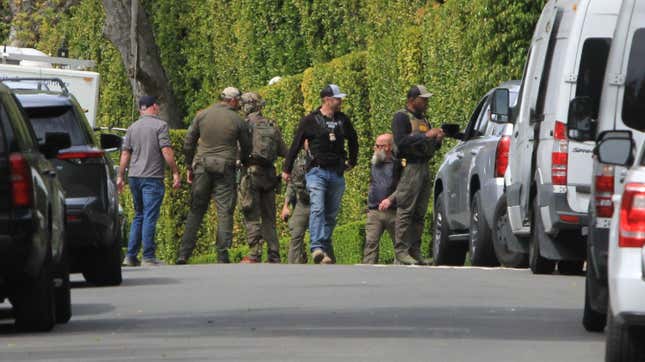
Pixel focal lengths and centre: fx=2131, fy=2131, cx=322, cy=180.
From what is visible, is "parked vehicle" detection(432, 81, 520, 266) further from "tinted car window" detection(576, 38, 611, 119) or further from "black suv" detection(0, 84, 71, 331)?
"black suv" detection(0, 84, 71, 331)

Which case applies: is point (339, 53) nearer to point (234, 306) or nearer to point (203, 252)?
point (203, 252)

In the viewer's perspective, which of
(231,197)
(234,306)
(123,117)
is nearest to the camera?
(234,306)

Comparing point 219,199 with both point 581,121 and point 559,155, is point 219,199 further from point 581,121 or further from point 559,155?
point 581,121

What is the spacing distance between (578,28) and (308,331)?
461 cm

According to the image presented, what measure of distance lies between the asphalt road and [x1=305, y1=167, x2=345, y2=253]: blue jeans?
4003 millimetres

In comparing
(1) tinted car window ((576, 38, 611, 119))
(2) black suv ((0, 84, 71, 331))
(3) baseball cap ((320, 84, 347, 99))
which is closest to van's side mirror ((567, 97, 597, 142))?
(1) tinted car window ((576, 38, 611, 119))

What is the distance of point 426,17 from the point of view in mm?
27000

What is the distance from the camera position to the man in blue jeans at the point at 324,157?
72.3 ft

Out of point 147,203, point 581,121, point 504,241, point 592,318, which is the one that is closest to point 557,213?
point 581,121

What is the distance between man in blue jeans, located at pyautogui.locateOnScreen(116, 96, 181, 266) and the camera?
22.1 meters

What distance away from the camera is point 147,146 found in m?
22.1

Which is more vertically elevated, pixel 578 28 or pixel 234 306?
pixel 578 28

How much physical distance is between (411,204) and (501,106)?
3.67 meters

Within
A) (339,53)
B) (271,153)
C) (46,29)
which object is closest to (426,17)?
(271,153)
